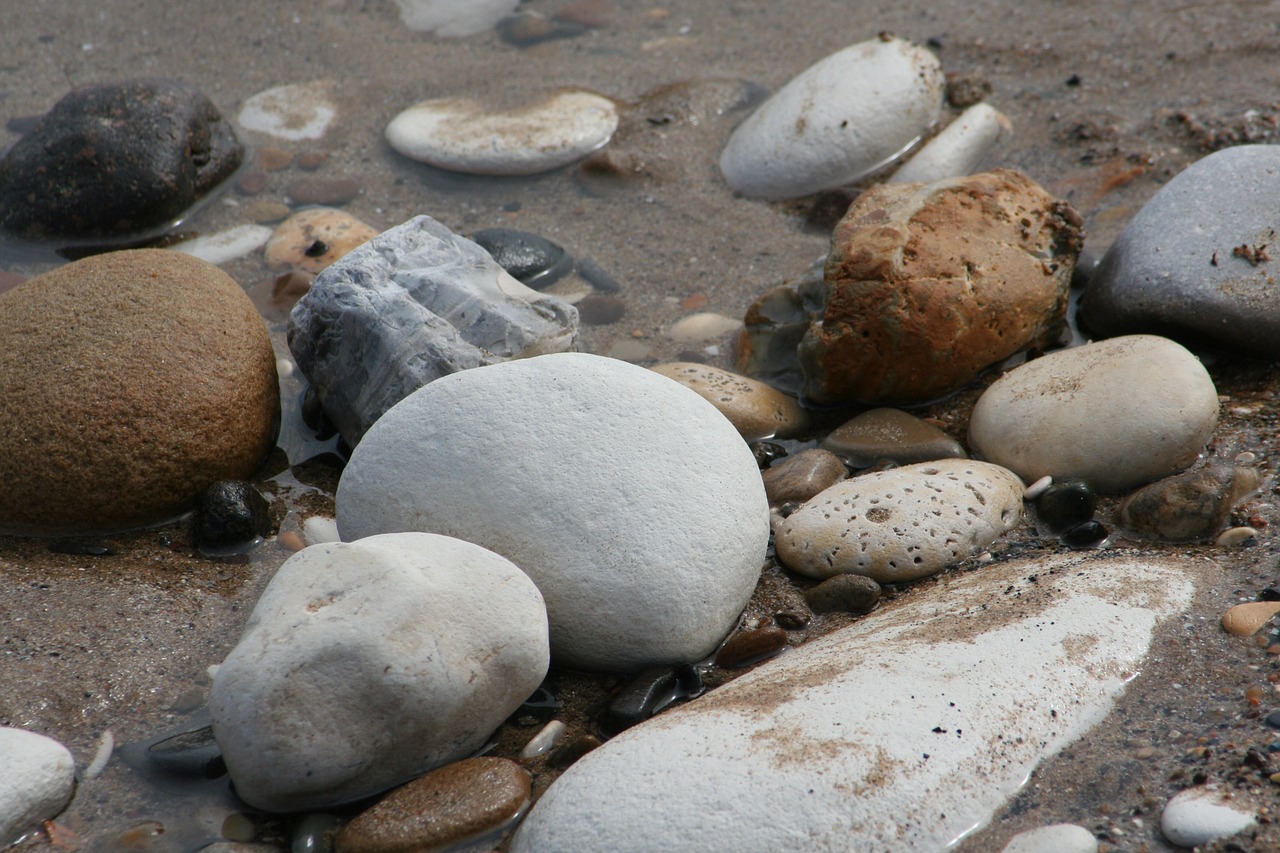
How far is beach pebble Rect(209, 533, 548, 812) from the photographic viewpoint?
2.05 metres

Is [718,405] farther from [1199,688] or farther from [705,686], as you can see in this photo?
[1199,688]

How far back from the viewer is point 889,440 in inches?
125

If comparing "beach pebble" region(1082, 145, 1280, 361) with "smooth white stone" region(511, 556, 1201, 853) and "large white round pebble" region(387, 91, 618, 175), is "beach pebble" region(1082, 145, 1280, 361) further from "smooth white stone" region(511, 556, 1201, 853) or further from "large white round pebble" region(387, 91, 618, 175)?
"large white round pebble" region(387, 91, 618, 175)

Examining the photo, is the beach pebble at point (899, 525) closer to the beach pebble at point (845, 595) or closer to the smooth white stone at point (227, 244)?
the beach pebble at point (845, 595)

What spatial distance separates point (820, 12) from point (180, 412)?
404 cm

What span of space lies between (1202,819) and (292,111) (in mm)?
4599

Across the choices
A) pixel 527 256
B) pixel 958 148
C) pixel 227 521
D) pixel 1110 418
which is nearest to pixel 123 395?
pixel 227 521

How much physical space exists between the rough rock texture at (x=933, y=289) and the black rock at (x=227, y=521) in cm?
170

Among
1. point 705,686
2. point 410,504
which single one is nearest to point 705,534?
point 705,686

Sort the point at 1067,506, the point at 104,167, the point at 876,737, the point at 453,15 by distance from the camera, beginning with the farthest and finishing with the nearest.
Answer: the point at 453,15
the point at 104,167
the point at 1067,506
the point at 876,737

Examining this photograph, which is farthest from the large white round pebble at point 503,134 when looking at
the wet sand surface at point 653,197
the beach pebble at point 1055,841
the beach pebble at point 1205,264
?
the beach pebble at point 1055,841

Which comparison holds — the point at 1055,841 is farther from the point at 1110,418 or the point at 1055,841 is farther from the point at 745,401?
the point at 745,401

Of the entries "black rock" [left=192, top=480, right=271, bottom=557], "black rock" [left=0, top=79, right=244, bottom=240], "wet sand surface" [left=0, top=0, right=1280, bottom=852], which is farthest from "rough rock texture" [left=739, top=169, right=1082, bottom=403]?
"black rock" [left=0, top=79, right=244, bottom=240]

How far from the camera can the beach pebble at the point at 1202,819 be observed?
183cm
